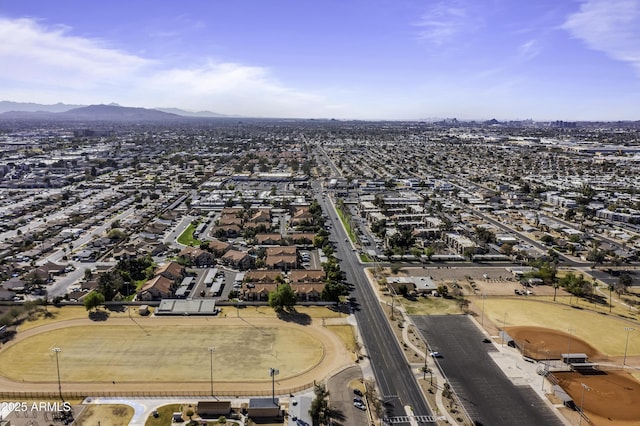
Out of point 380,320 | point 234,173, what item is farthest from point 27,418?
point 234,173

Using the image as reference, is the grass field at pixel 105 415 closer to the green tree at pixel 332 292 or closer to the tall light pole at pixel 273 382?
the tall light pole at pixel 273 382

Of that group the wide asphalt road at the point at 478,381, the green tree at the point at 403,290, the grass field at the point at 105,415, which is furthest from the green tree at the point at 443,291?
the grass field at the point at 105,415

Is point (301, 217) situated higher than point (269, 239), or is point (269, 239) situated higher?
point (301, 217)

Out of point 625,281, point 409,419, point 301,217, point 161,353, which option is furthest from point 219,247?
point 625,281

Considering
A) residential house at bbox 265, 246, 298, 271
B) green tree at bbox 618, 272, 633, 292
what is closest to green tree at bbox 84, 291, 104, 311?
residential house at bbox 265, 246, 298, 271

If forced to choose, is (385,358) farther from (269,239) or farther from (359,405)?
(269,239)

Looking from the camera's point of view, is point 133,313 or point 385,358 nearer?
point 385,358

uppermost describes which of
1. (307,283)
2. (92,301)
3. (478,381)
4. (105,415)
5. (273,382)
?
(307,283)
